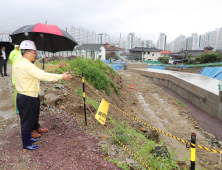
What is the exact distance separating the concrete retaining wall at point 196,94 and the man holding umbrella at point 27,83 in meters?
12.8

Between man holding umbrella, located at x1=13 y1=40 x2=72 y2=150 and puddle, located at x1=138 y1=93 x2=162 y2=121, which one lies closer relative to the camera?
man holding umbrella, located at x1=13 y1=40 x2=72 y2=150

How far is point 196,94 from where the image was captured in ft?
51.2

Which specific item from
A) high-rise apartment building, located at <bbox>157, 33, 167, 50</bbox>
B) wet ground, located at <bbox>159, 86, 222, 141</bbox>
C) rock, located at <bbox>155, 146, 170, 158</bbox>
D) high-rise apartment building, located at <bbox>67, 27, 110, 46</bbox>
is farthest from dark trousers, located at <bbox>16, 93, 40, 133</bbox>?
high-rise apartment building, located at <bbox>157, 33, 167, 50</bbox>

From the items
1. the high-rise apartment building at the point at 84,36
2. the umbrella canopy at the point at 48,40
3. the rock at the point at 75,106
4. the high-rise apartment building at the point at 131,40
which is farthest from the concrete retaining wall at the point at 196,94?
the high-rise apartment building at the point at 131,40

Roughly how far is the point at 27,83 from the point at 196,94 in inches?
611

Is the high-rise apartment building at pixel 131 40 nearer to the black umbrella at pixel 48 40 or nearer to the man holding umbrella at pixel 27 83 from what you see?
the black umbrella at pixel 48 40

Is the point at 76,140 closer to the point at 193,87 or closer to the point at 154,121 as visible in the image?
the point at 154,121

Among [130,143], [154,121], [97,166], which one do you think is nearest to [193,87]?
[154,121]

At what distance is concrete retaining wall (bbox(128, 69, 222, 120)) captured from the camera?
12.8m

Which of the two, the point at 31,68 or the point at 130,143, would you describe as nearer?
the point at 31,68

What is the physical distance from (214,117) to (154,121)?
228 inches

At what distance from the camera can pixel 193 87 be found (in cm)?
1672

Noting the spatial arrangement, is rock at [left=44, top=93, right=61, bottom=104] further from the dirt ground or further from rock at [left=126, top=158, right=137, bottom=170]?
rock at [left=126, top=158, right=137, bottom=170]

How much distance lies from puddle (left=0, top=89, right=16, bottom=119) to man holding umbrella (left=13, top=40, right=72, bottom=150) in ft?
7.13
